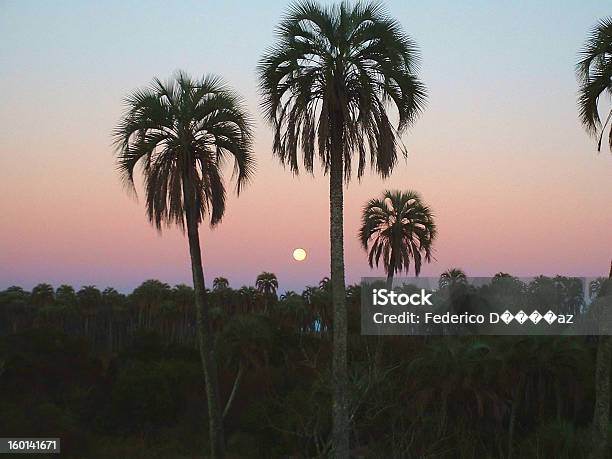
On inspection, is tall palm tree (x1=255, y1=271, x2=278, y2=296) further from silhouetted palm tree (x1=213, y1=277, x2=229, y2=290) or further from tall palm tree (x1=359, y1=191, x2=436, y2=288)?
tall palm tree (x1=359, y1=191, x2=436, y2=288)

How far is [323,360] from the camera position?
1519 inches

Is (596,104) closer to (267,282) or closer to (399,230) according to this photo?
(399,230)

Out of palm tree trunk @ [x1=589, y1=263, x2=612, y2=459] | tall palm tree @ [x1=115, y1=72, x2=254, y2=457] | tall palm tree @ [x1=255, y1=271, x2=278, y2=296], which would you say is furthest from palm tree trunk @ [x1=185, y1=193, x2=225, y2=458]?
tall palm tree @ [x1=255, y1=271, x2=278, y2=296]

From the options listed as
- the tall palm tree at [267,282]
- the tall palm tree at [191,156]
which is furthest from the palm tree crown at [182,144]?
the tall palm tree at [267,282]

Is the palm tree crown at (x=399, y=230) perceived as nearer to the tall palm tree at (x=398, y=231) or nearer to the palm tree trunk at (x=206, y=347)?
the tall palm tree at (x=398, y=231)

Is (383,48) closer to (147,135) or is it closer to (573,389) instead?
(147,135)

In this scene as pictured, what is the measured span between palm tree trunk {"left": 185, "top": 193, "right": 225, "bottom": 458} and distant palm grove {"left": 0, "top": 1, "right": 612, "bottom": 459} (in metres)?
0.05

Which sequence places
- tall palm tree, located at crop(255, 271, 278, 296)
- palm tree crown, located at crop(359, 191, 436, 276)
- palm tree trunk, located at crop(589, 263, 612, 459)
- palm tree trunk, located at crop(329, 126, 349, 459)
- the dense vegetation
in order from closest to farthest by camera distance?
1. palm tree trunk, located at crop(329, 126, 349, 459)
2. palm tree trunk, located at crop(589, 263, 612, 459)
3. the dense vegetation
4. palm tree crown, located at crop(359, 191, 436, 276)
5. tall palm tree, located at crop(255, 271, 278, 296)

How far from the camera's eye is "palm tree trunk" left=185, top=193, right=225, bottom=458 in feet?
76.2

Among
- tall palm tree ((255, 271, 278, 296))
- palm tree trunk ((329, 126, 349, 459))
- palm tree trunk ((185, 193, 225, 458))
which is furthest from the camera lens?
tall palm tree ((255, 271, 278, 296))

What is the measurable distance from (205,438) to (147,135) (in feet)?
61.5

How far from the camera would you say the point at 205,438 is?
35.2 meters

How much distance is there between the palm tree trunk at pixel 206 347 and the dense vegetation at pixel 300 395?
2165mm

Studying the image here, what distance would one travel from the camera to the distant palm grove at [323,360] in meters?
19.2
